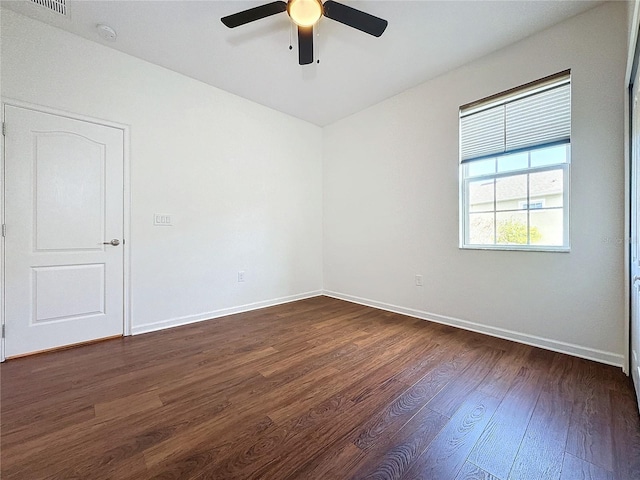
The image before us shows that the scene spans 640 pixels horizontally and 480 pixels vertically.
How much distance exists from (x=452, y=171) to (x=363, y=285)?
193 centimetres

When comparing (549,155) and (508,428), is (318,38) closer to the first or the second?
(549,155)

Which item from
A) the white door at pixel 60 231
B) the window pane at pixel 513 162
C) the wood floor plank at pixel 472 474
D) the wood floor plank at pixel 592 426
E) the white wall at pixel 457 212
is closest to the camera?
the wood floor plank at pixel 472 474

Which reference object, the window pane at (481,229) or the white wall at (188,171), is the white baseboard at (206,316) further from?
the window pane at (481,229)

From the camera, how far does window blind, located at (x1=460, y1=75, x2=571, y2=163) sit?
230 centimetres

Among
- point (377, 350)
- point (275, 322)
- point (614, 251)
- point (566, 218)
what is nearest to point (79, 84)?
point (275, 322)

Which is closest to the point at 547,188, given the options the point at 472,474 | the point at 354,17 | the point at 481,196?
the point at 481,196

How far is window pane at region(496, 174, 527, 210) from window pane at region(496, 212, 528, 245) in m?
0.08

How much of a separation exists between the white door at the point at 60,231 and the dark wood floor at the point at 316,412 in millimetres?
277

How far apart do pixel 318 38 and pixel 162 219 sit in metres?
2.47

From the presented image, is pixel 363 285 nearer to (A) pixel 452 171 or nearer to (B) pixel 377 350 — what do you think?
(B) pixel 377 350

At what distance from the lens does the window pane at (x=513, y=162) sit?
251 centimetres

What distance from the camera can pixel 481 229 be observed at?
281 cm

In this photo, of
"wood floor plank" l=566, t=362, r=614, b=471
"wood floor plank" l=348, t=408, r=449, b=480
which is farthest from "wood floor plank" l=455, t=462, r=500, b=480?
"wood floor plank" l=566, t=362, r=614, b=471

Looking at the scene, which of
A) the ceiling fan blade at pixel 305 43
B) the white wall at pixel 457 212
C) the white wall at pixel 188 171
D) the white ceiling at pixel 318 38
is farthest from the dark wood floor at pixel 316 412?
the white ceiling at pixel 318 38
